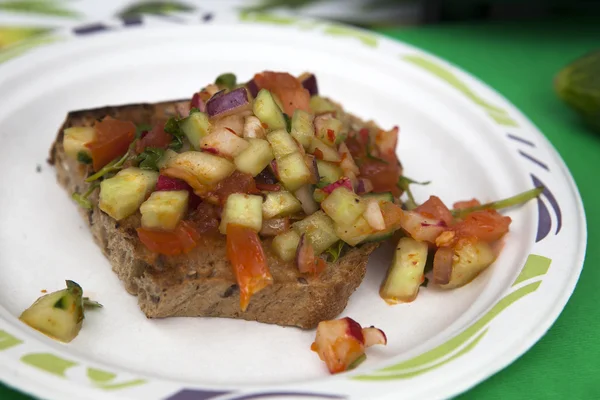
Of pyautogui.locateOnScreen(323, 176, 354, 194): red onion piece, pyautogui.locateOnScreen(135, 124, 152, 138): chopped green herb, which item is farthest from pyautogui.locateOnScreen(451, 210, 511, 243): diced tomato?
pyautogui.locateOnScreen(135, 124, 152, 138): chopped green herb

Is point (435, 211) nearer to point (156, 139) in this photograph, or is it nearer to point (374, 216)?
point (374, 216)

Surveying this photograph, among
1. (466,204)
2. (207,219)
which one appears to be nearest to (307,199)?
(207,219)

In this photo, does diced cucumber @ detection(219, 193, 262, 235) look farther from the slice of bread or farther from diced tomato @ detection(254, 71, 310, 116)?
diced tomato @ detection(254, 71, 310, 116)

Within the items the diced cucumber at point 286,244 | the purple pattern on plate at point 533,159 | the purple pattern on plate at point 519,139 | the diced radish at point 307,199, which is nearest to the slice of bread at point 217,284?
the diced cucumber at point 286,244

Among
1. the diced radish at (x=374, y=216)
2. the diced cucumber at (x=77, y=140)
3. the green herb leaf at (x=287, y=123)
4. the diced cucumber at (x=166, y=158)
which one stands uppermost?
the green herb leaf at (x=287, y=123)

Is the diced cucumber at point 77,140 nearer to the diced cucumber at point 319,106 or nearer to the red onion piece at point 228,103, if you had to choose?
the red onion piece at point 228,103

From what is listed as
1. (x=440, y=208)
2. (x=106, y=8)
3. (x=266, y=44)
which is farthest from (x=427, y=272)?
(x=106, y=8)

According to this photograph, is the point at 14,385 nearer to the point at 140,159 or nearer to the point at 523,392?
the point at 140,159
